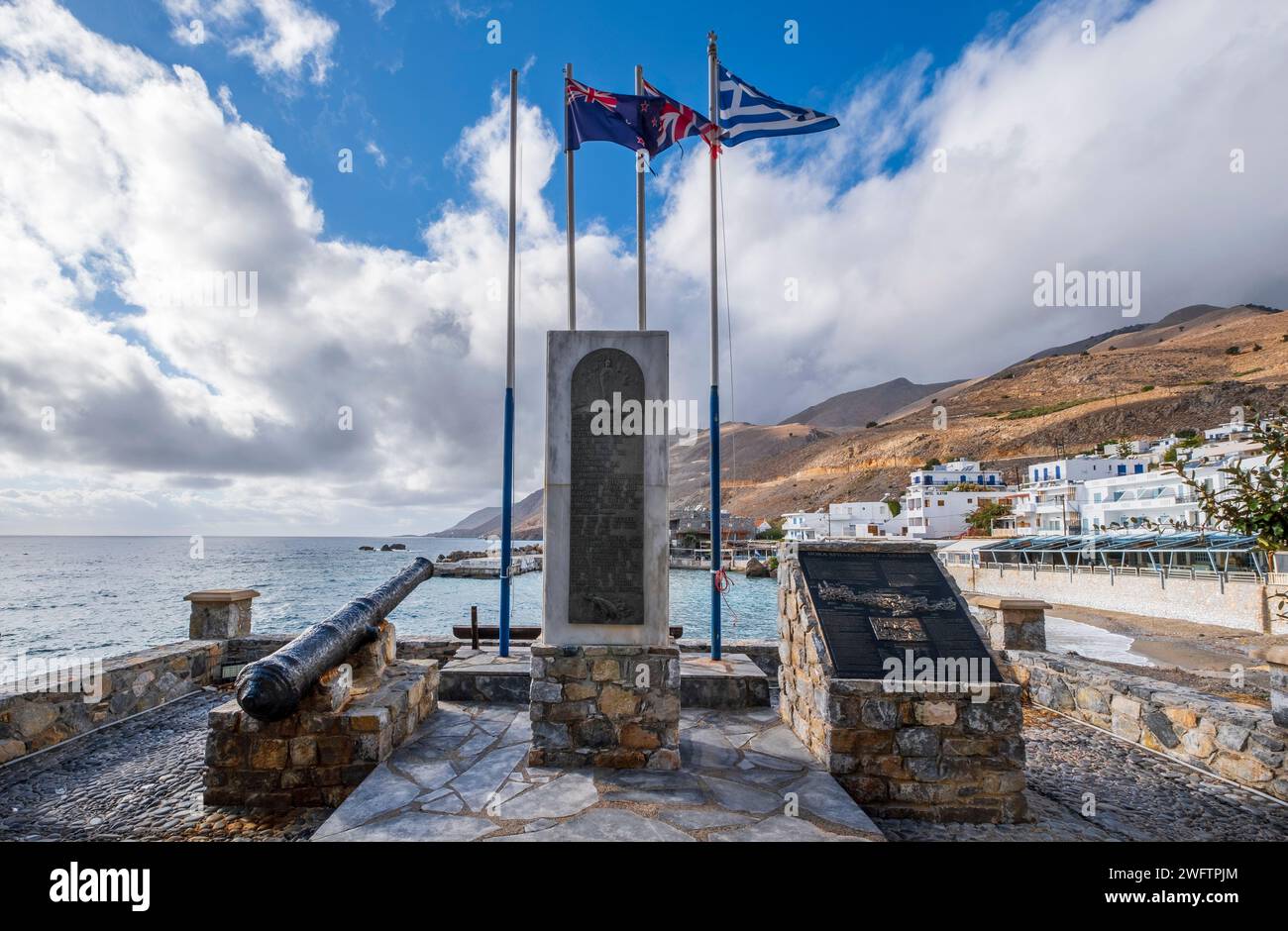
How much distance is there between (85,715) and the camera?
5703mm

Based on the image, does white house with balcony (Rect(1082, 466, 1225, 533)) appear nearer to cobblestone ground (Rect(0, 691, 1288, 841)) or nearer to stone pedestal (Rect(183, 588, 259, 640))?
cobblestone ground (Rect(0, 691, 1288, 841))

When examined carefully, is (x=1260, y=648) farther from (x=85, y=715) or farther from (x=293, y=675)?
(x=85, y=715)

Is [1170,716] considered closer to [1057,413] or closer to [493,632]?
[493,632]

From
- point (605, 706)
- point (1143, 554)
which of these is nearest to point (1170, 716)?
point (605, 706)

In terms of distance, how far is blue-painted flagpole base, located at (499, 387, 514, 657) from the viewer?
24.1 ft

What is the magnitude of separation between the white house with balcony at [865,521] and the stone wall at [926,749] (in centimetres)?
5713

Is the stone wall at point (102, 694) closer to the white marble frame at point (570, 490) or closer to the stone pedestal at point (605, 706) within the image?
the stone pedestal at point (605, 706)

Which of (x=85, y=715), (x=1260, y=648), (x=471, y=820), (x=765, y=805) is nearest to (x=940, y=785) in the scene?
(x=765, y=805)

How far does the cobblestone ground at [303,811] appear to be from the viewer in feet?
13.1

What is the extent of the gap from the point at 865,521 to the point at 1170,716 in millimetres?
59882

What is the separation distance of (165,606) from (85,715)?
39.1 meters
